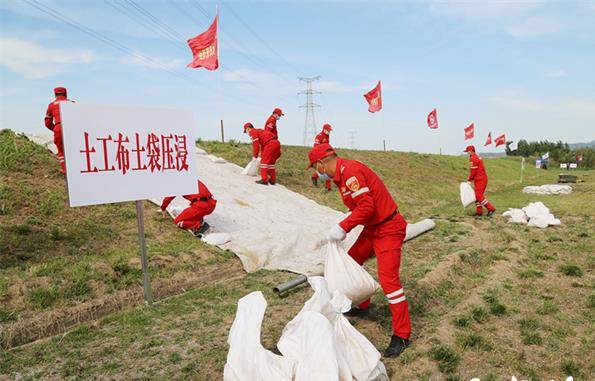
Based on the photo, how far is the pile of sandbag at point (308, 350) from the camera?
7.97 feet

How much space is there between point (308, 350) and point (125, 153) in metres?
2.89

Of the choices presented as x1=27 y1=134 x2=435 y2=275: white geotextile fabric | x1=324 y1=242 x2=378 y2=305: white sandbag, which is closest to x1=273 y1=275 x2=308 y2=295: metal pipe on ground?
x1=27 y1=134 x2=435 y2=275: white geotextile fabric

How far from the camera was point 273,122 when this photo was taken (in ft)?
38.0

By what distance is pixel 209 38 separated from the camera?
1353 cm

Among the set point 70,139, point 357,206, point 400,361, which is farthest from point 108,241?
point 400,361

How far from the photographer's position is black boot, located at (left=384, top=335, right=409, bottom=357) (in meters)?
3.44

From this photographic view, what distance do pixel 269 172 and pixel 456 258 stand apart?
635cm

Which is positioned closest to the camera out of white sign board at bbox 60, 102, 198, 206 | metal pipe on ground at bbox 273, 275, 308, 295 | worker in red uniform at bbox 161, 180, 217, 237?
white sign board at bbox 60, 102, 198, 206

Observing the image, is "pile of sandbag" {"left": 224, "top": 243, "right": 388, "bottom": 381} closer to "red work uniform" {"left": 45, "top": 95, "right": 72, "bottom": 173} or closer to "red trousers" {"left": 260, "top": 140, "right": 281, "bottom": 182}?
"red work uniform" {"left": 45, "top": 95, "right": 72, "bottom": 173}

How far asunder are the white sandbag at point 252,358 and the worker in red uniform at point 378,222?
50.2 inches

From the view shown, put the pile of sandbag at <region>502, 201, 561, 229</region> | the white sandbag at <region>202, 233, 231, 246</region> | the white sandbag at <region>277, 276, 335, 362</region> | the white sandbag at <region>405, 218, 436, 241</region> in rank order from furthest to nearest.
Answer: the pile of sandbag at <region>502, 201, 561, 229</region> → the white sandbag at <region>405, 218, 436, 241</region> → the white sandbag at <region>202, 233, 231, 246</region> → the white sandbag at <region>277, 276, 335, 362</region>

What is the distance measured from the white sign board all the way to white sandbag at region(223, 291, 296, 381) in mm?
2210

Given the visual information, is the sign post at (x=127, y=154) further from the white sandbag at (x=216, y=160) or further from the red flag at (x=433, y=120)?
the red flag at (x=433, y=120)

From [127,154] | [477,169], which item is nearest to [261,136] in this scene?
[477,169]
